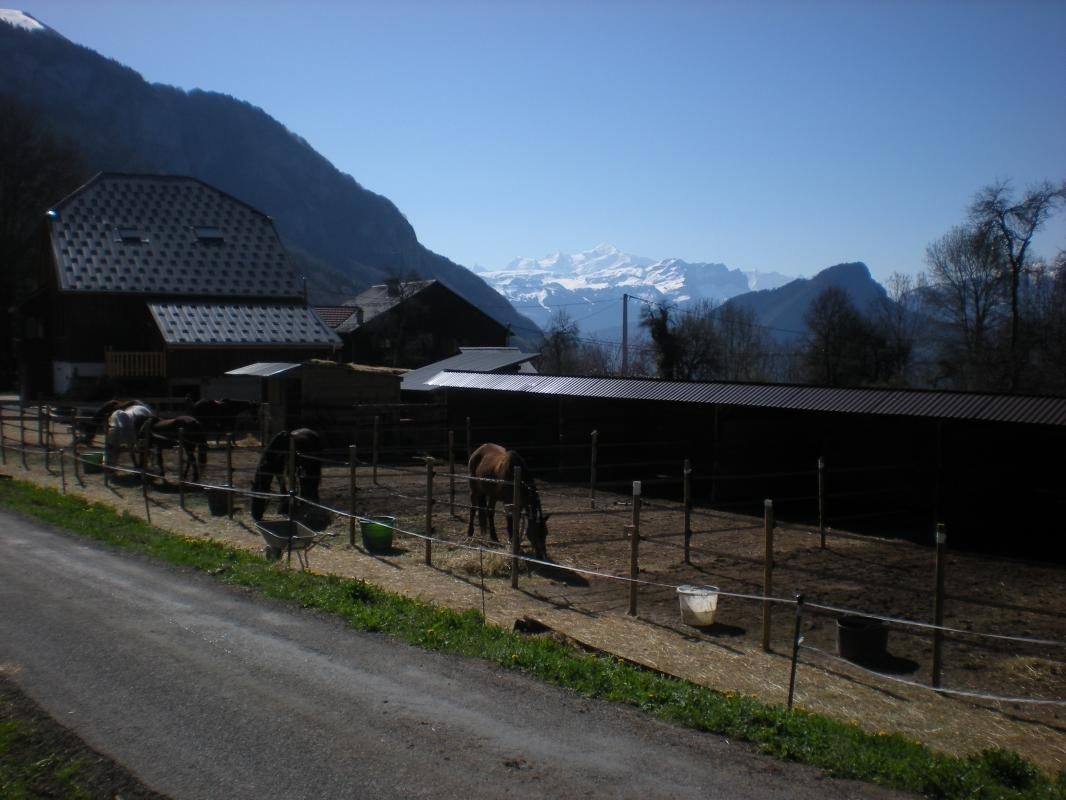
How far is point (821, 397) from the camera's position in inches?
629

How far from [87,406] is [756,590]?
24386 mm

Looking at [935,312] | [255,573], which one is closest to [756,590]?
[255,573]

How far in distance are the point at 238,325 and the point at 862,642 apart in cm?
2828

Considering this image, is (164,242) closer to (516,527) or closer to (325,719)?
(516,527)

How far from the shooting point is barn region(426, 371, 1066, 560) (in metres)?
14.5

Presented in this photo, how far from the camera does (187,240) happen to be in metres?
36.6

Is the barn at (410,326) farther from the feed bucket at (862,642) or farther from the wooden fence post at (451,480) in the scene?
the feed bucket at (862,642)

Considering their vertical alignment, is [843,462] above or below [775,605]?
above

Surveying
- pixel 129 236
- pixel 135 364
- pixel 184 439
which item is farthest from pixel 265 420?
pixel 129 236

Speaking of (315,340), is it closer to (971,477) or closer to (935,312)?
(971,477)

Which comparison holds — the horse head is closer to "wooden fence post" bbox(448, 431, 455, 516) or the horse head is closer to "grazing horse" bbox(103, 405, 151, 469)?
"wooden fence post" bbox(448, 431, 455, 516)

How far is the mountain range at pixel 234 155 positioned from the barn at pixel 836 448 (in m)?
84.0

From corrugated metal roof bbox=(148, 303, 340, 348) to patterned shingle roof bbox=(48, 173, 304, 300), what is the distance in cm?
167

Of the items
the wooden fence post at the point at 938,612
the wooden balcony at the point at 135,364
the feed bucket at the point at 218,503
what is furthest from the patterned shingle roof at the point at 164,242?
the wooden fence post at the point at 938,612
